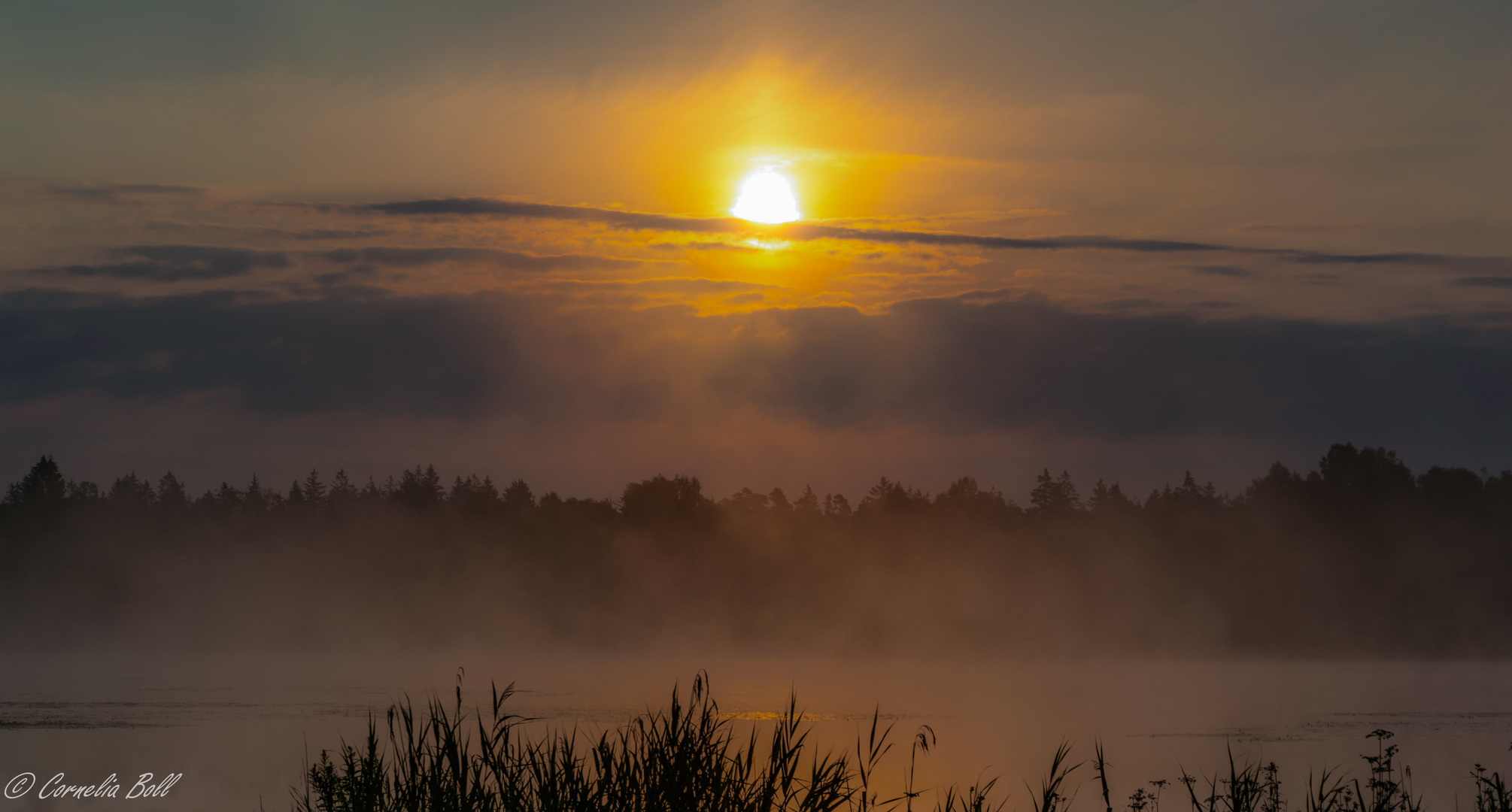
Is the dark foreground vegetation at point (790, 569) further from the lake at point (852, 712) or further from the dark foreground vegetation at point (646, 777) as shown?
the dark foreground vegetation at point (646, 777)

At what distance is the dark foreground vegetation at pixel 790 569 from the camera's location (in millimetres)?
90562

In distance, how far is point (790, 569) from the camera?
4139 inches

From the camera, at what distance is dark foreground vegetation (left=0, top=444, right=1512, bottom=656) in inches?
3565

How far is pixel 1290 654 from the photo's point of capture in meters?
86.1

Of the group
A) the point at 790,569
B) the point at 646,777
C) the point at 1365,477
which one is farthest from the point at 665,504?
the point at 646,777

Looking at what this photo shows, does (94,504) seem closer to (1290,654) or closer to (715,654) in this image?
(715,654)

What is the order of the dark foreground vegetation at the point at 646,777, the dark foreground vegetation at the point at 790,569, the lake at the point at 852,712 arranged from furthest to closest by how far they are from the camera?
1. the dark foreground vegetation at the point at 790,569
2. the lake at the point at 852,712
3. the dark foreground vegetation at the point at 646,777

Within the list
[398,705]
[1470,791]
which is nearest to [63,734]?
[398,705]

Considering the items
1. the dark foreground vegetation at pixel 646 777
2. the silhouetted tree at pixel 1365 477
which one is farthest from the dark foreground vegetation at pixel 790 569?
the dark foreground vegetation at pixel 646 777

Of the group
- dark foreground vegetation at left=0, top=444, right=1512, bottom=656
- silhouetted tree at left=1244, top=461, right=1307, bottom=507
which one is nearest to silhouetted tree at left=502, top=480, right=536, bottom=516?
dark foreground vegetation at left=0, top=444, right=1512, bottom=656

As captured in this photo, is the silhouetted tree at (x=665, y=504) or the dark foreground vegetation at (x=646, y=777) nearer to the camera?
the dark foreground vegetation at (x=646, y=777)

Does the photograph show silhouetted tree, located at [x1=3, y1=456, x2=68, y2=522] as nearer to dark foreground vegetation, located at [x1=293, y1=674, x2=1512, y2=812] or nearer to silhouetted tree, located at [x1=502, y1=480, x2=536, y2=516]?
silhouetted tree, located at [x1=502, y1=480, x2=536, y2=516]

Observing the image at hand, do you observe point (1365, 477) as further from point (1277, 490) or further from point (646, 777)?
point (646, 777)

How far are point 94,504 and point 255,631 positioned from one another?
18.6 m
